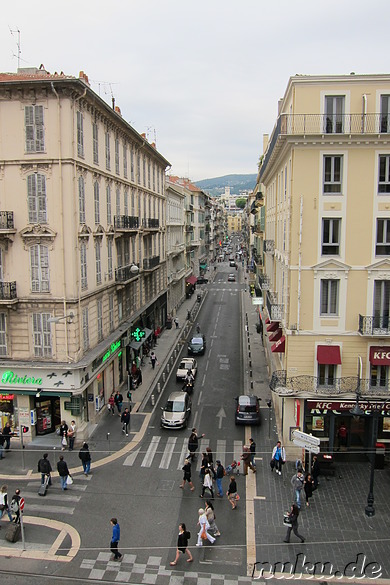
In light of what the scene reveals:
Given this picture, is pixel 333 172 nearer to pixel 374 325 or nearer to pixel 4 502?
pixel 374 325

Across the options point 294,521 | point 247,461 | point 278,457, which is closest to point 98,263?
point 247,461

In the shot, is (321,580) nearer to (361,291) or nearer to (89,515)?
(89,515)

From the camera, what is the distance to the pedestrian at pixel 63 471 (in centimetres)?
2077

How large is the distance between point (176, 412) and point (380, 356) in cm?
1136

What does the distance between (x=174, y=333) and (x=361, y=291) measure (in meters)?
30.5

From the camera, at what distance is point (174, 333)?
5144cm

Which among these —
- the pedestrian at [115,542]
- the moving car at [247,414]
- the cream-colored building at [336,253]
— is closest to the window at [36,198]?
the cream-colored building at [336,253]

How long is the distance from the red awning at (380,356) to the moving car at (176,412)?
1065 centimetres

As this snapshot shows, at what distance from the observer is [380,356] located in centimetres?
2259

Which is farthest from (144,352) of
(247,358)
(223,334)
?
(223,334)

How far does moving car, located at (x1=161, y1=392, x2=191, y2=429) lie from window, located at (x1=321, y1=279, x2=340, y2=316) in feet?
32.5

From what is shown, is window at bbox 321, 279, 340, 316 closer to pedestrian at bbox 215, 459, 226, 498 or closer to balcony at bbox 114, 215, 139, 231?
pedestrian at bbox 215, 459, 226, 498

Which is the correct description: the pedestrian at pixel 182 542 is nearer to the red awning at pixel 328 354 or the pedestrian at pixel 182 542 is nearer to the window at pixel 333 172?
the red awning at pixel 328 354

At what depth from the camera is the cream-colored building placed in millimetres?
Result: 21766
